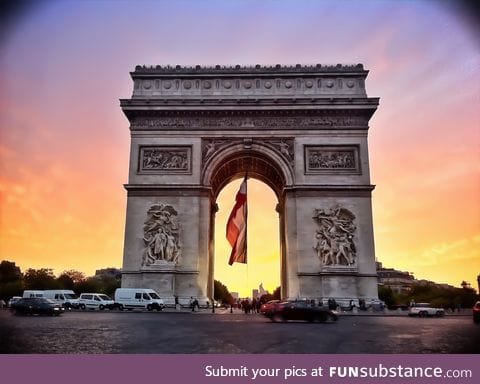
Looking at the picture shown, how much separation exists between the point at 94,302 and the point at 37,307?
795 centimetres

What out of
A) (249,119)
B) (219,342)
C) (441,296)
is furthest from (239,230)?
(441,296)

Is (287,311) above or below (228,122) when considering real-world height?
below

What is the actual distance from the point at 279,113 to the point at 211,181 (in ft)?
19.0

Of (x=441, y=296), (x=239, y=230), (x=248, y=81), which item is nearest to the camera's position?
(x=239, y=230)

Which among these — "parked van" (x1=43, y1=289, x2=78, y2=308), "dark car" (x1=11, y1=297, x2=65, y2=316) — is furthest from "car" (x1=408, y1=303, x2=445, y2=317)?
A: "parked van" (x1=43, y1=289, x2=78, y2=308)

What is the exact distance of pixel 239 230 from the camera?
2561cm

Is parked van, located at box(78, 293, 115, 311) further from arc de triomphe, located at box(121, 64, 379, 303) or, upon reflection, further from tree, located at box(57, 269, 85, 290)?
tree, located at box(57, 269, 85, 290)

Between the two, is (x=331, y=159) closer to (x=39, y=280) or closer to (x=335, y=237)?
(x=335, y=237)

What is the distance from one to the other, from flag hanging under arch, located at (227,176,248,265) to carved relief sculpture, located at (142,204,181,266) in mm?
3049

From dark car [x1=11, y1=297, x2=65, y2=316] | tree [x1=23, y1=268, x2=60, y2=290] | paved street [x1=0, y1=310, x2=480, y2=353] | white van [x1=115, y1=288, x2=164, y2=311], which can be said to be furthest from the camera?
tree [x1=23, y1=268, x2=60, y2=290]

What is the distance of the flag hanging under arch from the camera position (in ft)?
82.5

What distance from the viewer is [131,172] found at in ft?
89.1
